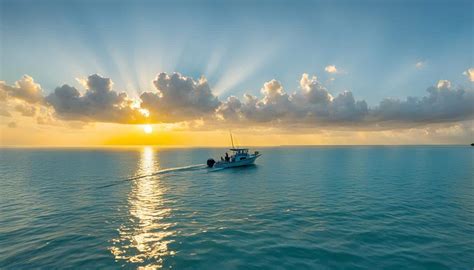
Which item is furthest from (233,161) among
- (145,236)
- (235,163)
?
(145,236)

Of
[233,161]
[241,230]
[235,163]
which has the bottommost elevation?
[241,230]

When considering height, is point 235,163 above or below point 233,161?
below

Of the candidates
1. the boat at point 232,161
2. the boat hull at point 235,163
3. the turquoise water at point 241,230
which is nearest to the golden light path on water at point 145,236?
the turquoise water at point 241,230

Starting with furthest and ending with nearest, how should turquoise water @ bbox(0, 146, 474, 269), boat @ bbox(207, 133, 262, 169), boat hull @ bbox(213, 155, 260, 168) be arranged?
boat @ bbox(207, 133, 262, 169)
boat hull @ bbox(213, 155, 260, 168)
turquoise water @ bbox(0, 146, 474, 269)

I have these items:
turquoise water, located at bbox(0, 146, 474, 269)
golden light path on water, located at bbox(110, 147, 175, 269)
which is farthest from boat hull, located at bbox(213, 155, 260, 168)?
golden light path on water, located at bbox(110, 147, 175, 269)

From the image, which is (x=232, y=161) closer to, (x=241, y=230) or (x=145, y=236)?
(x=241, y=230)

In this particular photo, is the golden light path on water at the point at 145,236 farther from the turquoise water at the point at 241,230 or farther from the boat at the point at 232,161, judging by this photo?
the boat at the point at 232,161

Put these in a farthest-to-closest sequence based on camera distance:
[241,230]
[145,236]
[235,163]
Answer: [235,163] → [241,230] → [145,236]

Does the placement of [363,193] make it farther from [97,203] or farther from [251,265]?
[97,203]

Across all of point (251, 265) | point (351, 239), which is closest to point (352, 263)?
point (351, 239)

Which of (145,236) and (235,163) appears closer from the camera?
(145,236)

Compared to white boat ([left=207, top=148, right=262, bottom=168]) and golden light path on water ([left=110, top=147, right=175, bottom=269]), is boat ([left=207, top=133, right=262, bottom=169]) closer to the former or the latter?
white boat ([left=207, top=148, right=262, bottom=168])

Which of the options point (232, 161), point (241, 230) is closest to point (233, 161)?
point (232, 161)

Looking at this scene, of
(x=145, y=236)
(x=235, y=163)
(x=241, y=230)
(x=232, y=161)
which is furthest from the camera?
(x=235, y=163)
